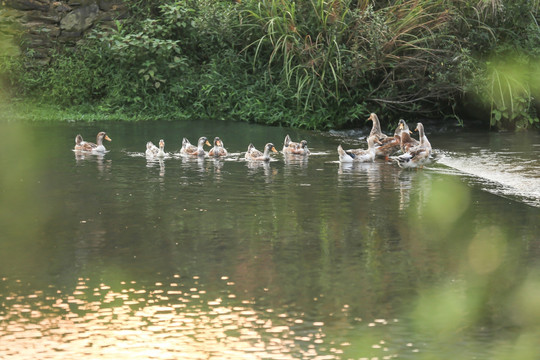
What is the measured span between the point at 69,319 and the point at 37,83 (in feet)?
60.7

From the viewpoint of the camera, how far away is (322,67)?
20328 mm

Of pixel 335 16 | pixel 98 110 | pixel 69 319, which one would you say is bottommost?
pixel 69 319

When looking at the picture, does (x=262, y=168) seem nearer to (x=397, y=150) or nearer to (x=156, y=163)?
(x=156, y=163)

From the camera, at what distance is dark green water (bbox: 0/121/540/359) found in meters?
6.55

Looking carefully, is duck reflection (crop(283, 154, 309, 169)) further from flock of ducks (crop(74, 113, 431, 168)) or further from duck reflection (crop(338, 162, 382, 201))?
duck reflection (crop(338, 162, 382, 201))

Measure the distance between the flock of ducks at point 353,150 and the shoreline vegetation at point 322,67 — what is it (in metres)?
3.59

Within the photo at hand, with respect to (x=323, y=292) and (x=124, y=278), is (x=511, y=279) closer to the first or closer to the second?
(x=323, y=292)

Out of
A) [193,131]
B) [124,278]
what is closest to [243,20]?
[193,131]

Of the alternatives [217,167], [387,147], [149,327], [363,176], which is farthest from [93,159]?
[149,327]

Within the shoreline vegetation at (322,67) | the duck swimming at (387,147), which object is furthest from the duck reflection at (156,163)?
the shoreline vegetation at (322,67)

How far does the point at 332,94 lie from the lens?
65.4 feet

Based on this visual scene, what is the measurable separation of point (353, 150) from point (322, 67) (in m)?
5.33

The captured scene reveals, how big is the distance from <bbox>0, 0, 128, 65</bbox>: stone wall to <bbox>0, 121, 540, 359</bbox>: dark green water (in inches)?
437

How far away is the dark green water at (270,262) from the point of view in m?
6.55
